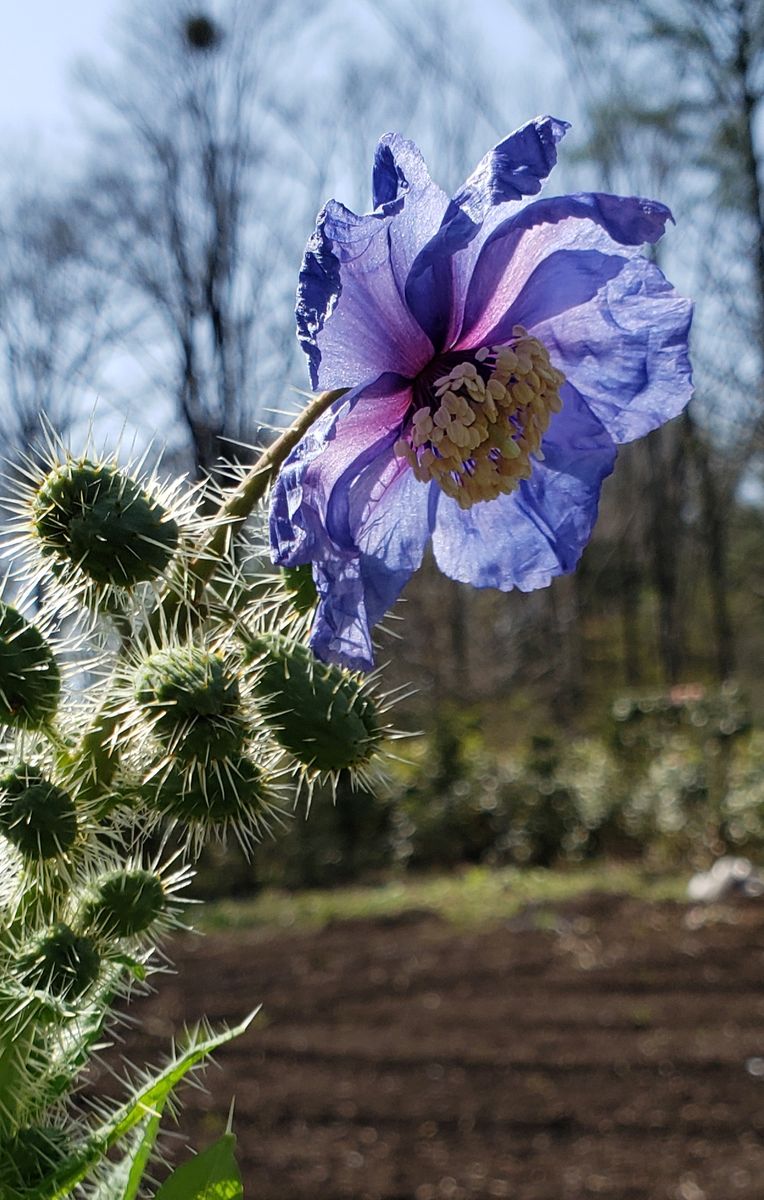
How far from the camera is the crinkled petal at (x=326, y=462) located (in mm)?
1113

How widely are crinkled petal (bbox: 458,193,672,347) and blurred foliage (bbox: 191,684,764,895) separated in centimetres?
1056

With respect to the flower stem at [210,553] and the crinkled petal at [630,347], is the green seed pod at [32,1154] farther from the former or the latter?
the crinkled petal at [630,347]

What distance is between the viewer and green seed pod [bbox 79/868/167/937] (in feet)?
3.87

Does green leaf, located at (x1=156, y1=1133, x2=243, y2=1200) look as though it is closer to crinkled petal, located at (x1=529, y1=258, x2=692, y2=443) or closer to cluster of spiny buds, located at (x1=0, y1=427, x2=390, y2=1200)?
cluster of spiny buds, located at (x1=0, y1=427, x2=390, y2=1200)

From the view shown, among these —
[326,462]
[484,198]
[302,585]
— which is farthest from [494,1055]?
[484,198]

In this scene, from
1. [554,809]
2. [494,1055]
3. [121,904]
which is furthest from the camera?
[554,809]

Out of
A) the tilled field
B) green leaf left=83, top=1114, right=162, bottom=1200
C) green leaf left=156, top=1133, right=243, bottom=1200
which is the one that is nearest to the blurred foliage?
the tilled field

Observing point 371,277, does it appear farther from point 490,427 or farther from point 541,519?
point 541,519

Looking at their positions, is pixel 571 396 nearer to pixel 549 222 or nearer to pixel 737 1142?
pixel 549 222

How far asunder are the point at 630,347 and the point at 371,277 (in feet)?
0.96

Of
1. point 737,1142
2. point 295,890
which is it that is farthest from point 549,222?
point 295,890

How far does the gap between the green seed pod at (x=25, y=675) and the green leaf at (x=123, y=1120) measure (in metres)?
0.36

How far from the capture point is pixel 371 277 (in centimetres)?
120

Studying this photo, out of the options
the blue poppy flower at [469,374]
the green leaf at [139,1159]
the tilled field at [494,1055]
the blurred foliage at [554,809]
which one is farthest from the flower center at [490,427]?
the blurred foliage at [554,809]
